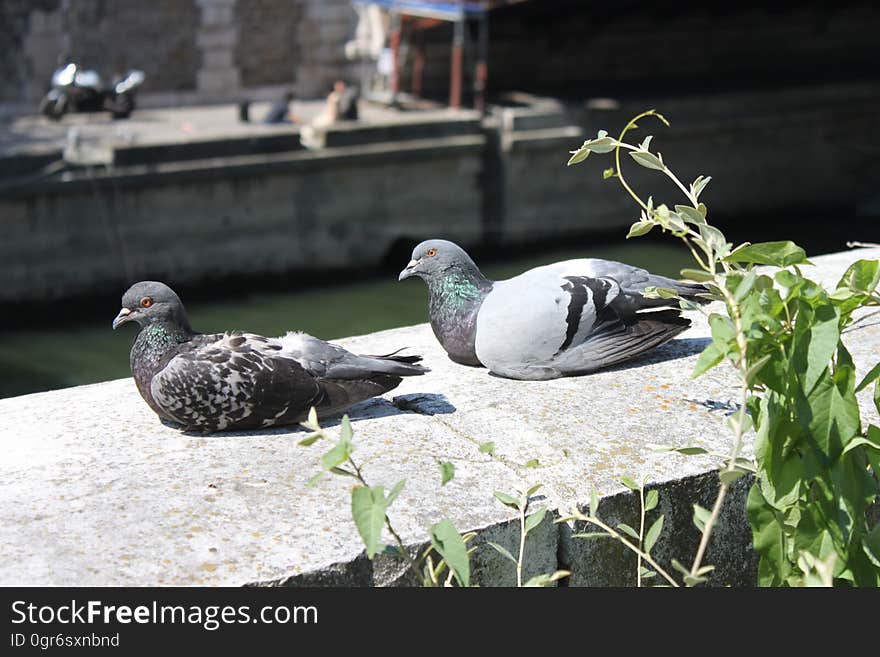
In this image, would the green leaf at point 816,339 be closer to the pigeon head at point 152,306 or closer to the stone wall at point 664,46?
the pigeon head at point 152,306

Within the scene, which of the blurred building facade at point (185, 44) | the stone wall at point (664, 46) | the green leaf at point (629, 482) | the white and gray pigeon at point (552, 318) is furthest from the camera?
the stone wall at point (664, 46)

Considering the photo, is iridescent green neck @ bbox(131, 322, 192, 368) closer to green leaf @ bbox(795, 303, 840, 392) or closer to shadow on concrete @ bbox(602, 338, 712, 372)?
shadow on concrete @ bbox(602, 338, 712, 372)

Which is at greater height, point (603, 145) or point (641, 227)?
point (603, 145)

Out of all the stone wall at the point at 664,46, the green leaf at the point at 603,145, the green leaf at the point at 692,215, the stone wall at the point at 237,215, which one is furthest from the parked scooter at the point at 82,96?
the green leaf at the point at 692,215

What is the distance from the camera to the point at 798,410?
2461mm

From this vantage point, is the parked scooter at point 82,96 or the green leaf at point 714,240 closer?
the green leaf at point 714,240

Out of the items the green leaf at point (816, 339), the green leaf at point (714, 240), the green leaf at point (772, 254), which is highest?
the green leaf at point (714, 240)

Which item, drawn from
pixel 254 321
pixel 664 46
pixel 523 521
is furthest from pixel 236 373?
pixel 664 46

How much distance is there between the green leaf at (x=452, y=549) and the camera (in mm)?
2391

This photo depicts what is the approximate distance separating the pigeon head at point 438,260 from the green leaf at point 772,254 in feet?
7.26

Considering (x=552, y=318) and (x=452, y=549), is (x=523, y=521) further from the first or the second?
(x=552, y=318)

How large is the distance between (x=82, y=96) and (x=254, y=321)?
4998 millimetres

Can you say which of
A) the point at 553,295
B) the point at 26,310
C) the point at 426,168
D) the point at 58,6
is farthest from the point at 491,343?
the point at 58,6

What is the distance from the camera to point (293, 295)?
16312 millimetres
